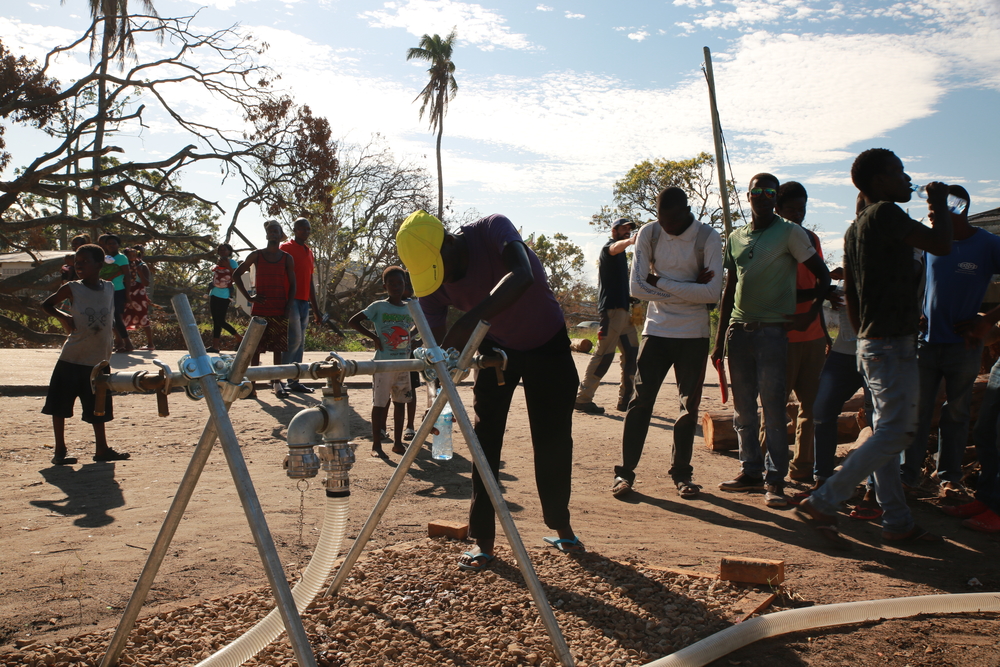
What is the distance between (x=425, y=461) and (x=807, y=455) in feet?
9.64

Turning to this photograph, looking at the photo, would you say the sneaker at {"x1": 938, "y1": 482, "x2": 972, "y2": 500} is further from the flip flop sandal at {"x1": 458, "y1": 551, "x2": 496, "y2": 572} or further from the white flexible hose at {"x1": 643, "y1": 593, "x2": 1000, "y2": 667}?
the flip flop sandal at {"x1": 458, "y1": 551, "x2": 496, "y2": 572}

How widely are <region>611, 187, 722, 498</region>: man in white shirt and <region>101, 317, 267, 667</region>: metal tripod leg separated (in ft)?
10.2

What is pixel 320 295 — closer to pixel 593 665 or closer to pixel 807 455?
pixel 807 455

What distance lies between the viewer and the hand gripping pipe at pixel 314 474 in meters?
2.17

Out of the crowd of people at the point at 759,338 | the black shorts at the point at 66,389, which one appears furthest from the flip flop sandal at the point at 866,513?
the black shorts at the point at 66,389

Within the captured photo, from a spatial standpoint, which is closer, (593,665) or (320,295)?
(593,665)

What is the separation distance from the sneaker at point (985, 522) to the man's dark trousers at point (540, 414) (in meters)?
2.45

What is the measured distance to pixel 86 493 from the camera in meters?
4.65

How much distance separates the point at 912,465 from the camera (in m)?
4.65

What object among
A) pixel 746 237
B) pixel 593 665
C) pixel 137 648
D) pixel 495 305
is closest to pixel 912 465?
pixel 746 237

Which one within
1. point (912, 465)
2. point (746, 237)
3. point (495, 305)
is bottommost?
point (912, 465)

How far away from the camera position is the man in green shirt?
4484mm

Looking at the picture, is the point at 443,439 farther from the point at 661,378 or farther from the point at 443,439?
the point at 661,378

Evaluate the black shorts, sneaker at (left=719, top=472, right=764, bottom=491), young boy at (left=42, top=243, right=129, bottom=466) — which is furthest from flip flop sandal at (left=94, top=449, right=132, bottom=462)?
sneaker at (left=719, top=472, right=764, bottom=491)
